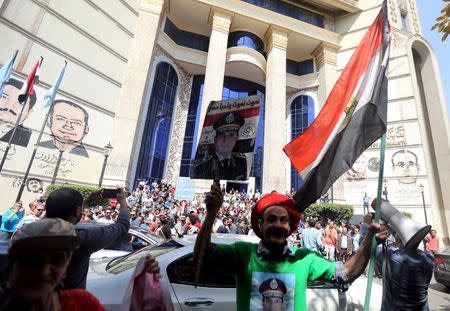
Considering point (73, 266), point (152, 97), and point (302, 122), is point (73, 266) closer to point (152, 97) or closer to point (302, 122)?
point (152, 97)

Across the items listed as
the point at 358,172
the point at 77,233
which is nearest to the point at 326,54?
the point at 358,172

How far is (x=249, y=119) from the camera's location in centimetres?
250

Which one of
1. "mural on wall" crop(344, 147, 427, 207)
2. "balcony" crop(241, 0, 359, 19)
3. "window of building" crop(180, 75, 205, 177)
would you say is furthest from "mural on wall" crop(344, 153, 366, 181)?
"balcony" crop(241, 0, 359, 19)

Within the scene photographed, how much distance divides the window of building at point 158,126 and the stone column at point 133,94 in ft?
4.87

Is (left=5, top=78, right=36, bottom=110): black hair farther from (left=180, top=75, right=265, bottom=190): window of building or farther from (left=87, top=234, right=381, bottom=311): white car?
(left=87, top=234, right=381, bottom=311): white car

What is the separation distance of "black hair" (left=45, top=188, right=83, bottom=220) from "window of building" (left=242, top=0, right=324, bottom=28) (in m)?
29.1

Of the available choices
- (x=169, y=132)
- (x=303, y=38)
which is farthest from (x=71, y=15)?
(x=303, y=38)

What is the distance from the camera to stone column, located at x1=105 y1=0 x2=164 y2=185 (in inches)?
709

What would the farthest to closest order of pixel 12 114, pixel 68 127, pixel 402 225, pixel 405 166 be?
pixel 405 166 < pixel 68 127 < pixel 12 114 < pixel 402 225

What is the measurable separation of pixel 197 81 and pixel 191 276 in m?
26.3

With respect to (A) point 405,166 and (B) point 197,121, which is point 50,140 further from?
(A) point 405,166

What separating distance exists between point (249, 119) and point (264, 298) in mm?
1503

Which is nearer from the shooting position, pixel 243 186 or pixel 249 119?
pixel 249 119

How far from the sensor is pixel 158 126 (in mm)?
23484
